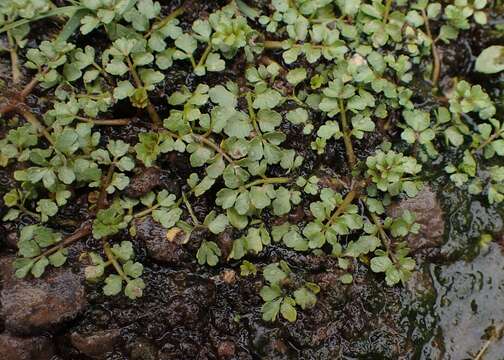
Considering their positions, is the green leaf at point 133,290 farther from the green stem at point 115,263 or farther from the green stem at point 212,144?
the green stem at point 212,144

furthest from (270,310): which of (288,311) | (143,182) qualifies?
(143,182)

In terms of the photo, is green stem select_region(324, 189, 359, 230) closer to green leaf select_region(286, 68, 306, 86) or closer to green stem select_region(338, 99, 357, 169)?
green stem select_region(338, 99, 357, 169)

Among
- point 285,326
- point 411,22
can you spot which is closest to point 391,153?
point 411,22

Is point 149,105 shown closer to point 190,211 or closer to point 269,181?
point 190,211

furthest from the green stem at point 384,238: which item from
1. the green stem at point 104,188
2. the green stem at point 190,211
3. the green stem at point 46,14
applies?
the green stem at point 46,14

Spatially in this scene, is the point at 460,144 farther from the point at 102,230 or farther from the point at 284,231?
the point at 102,230

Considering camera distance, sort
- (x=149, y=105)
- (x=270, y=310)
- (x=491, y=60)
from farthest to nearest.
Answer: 1. (x=491, y=60)
2. (x=149, y=105)
3. (x=270, y=310)
